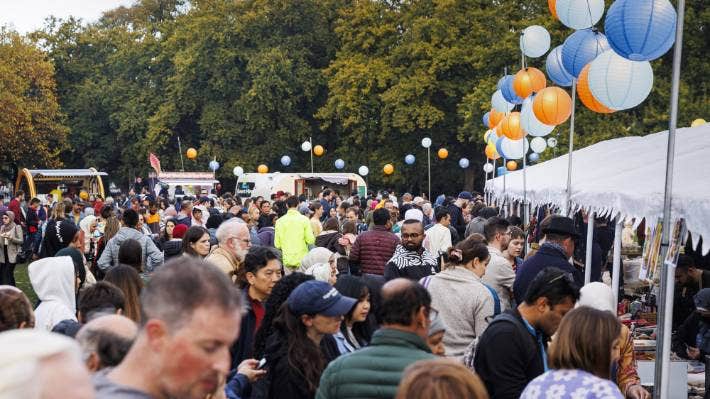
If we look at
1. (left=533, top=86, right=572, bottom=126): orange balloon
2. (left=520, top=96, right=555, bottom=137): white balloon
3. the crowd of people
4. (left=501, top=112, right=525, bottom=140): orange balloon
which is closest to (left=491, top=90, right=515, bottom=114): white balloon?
(left=501, top=112, right=525, bottom=140): orange balloon

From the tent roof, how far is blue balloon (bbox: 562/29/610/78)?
50.5 inches

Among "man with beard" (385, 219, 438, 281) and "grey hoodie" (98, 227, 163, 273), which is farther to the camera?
"grey hoodie" (98, 227, 163, 273)

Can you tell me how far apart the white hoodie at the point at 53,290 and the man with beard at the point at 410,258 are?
3055mm

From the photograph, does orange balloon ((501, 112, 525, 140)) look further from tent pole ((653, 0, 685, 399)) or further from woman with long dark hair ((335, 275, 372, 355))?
woman with long dark hair ((335, 275, 372, 355))

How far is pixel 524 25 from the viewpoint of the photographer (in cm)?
3547

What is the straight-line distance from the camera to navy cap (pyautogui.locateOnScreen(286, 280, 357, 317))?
4.65 meters

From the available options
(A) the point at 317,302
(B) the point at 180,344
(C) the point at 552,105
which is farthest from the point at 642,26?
(B) the point at 180,344

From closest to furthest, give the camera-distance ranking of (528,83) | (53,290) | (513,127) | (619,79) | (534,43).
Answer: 1. (53,290)
2. (619,79)
3. (528,83)
4. (534,43)
5. (513,127)

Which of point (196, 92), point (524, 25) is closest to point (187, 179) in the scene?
point (196, 92)

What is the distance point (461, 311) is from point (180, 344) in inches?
162

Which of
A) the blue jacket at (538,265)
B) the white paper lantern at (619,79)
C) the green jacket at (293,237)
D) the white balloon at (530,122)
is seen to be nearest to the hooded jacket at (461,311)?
the blue jacket at (538,265)

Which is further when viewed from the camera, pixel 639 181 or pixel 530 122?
pixel 530 122

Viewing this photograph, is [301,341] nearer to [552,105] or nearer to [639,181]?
[639,181]

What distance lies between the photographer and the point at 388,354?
376 centimetres
